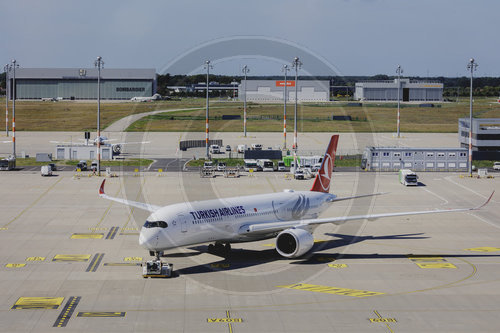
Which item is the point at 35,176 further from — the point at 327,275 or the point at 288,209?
the point at 327,275

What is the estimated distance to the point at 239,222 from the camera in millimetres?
50156

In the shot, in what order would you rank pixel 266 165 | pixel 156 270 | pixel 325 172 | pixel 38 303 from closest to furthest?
pixel 38 303, pixel 156 270, pixel 325 172, pixel 266 165

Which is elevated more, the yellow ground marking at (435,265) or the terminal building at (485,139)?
the terminal building at (485,139)

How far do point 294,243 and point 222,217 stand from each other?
19.1ft

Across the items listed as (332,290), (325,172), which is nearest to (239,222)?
(332,290)

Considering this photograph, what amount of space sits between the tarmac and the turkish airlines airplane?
171 centimetres

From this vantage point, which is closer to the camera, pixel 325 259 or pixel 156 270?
pixel 156 270

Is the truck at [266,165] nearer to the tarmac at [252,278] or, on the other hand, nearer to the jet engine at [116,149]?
the jet engine at [116,149]

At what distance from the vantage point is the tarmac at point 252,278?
36500 millimetres

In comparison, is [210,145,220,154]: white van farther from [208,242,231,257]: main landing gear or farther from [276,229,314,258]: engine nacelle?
[276,229,314,258]: engine nacelle

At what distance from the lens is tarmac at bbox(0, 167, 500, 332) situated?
120ft

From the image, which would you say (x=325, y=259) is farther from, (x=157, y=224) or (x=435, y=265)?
(x=157, y=224)

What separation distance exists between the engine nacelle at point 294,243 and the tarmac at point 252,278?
0.90 m

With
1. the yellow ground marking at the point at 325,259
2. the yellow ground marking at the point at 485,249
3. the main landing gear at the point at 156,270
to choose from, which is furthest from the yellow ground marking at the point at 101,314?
the yellow ground marking at the point at 485,249
